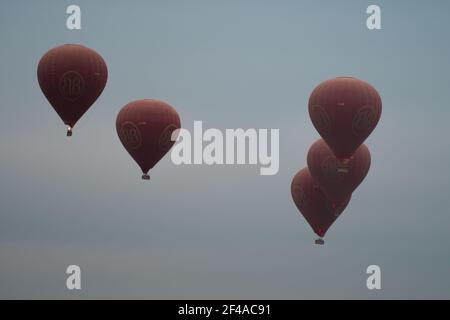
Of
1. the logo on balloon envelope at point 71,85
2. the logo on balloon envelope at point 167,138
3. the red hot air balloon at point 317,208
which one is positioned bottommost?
→ the red hot air balloon at point 317,208

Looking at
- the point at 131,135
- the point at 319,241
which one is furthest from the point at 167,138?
the point at 319,241

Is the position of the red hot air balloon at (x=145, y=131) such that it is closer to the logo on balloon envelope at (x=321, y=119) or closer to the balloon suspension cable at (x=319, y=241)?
the logo on balloon envelope at (x=321, y=119)

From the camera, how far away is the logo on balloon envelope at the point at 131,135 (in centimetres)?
5862

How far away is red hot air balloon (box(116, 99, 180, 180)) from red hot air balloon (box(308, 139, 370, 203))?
668 centimetres

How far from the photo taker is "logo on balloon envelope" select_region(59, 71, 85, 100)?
56781mm

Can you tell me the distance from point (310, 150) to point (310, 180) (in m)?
2.16

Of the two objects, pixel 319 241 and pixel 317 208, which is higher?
pixel 317 208

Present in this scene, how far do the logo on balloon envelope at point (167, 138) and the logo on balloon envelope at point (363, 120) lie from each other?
8881 mm

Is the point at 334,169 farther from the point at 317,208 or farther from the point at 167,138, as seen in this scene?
the point at 167,138

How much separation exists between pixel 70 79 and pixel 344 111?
11.9 metres

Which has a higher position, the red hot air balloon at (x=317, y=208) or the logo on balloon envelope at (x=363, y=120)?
the logo on balloon envelope at (x=363, y=120)

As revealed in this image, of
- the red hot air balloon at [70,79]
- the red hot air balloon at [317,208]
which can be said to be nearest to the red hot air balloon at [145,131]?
the red hot air balloon at [70,79]

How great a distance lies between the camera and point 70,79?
56781 mm

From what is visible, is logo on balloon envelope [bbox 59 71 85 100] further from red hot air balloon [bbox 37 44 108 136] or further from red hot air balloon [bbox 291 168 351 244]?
red hot air balloon [bbox 291 168 351 244]
